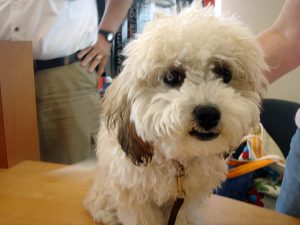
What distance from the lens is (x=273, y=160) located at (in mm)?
1398

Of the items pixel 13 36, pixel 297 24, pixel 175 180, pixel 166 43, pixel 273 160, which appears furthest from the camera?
pixel 273 160

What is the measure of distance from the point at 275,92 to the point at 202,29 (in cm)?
168

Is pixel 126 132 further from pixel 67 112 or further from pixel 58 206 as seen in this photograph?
pixel 67 112

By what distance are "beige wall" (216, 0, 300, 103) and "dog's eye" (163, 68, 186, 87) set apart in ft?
5.14

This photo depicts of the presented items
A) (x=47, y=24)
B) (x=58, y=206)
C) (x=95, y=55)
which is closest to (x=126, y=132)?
(x=58, y=206)

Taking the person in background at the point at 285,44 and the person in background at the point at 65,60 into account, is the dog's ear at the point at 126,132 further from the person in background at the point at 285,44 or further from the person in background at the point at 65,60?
the person in background at the point at 65,60

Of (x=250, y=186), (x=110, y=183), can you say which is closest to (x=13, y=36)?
(x=110, y=183)

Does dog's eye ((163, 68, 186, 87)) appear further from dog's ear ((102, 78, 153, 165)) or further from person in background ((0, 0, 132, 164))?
person in background ((0, 0, 132, 164))

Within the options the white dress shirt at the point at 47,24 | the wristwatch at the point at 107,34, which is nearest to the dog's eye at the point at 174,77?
the white dress shirt at the point at 47,24

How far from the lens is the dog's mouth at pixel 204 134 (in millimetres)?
622

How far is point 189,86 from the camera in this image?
0.66m

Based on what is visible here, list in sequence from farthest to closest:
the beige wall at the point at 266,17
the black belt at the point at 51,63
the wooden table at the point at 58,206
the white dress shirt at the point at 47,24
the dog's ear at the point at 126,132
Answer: the beige wall at the point at 266,17
the black belt at the point at 51,63
the white dress shirt at the point at 47,24
the wooden table at the point at 58,206
the dog's ear at the point at 126,132

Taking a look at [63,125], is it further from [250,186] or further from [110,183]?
[250,186]

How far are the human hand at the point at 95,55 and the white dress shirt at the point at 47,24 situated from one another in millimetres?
58
